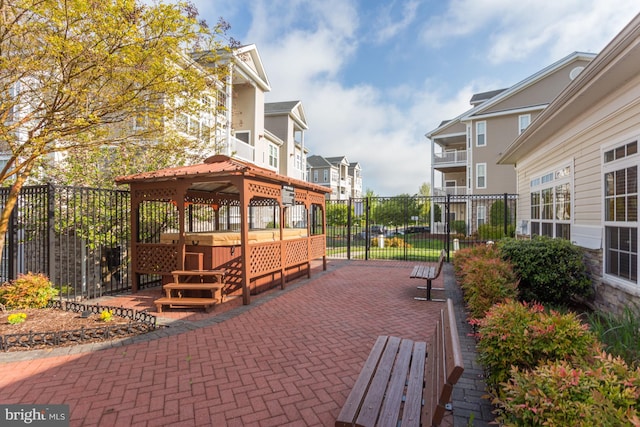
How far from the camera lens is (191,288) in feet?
20.4

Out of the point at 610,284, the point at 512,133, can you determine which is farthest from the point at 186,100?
the point at 512,133

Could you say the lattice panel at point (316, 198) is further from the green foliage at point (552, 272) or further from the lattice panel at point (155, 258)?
the green foliage at point (552, 272)

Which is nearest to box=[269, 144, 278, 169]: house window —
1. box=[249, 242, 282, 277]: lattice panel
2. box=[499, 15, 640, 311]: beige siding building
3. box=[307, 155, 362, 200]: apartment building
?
box=[249, 242, 282, 277]: lattice panel

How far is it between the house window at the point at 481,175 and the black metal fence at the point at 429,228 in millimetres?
1552

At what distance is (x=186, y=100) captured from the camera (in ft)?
20.6

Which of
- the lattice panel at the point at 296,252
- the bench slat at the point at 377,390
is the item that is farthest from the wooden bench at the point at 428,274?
the bench slat at the point at 377,390

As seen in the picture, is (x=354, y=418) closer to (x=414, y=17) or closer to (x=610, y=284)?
(x=610, y=284)

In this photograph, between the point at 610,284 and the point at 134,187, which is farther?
the point at 134,187

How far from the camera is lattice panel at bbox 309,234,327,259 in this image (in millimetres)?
10092

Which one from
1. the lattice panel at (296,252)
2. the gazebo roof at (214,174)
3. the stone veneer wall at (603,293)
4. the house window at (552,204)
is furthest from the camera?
the lattice panel at (296,252)

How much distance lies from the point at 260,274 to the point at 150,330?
2592 millimetres

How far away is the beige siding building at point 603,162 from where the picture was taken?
15.8 ft

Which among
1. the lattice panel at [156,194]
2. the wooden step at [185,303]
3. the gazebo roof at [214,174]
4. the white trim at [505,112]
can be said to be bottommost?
the wooden step at [185,303]

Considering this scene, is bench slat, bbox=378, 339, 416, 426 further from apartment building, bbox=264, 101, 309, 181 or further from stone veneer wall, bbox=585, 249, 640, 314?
apartment building, bbox=264, 101, 309, 181
